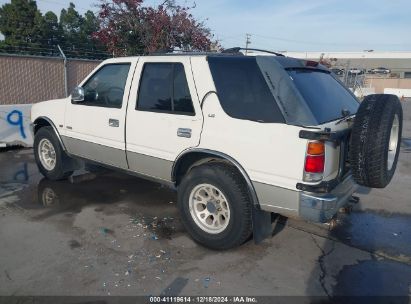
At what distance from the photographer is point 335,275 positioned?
138 inches

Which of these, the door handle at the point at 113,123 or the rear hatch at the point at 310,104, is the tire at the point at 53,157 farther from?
the rear hatch at the point at 310,104

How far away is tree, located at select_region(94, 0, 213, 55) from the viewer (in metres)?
13.0

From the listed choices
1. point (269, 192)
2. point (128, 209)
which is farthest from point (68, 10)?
point (269, 192)

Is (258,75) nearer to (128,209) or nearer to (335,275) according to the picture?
(335,275)

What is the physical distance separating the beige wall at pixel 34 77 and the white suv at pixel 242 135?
253 inches

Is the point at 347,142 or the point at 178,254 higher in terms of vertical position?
the point at 347,142

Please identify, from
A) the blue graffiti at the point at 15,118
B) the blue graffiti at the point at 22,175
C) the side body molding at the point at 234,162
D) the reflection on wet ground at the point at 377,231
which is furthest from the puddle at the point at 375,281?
the blue graffiti at the point at 15,118

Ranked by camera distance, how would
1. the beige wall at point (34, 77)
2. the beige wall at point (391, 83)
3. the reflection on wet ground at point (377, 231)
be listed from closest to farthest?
the reflection on wet ground at point (377, 231) < the beige wall at point (34, 77) < the beige wall at point (391, 83)

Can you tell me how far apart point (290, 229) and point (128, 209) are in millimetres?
2107

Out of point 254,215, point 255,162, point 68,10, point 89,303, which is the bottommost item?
point 89,303

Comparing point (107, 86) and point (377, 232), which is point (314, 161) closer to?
point (377, 232)

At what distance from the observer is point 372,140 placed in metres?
3.22

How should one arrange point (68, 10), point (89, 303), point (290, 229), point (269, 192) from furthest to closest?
point (68, 10) < point (290, 229) < point (269, 192) < point (89, 303)

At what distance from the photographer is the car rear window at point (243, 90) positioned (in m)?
3.42
